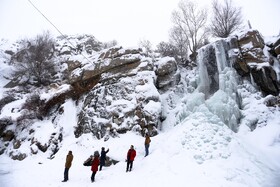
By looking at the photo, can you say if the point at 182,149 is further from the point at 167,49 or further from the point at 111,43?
the point at 111,43

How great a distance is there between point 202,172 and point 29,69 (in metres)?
21.8

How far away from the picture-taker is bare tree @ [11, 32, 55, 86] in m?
22.7

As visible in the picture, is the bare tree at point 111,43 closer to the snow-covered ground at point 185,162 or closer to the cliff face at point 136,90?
the cliff face at point 136,90

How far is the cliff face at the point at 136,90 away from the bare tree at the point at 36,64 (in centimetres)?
340

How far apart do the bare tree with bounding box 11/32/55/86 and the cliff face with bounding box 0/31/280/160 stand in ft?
11.2

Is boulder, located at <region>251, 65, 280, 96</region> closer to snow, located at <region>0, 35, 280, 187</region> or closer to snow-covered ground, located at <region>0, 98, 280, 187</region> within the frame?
snow, located at <region>0, 35, 280, 187</region>

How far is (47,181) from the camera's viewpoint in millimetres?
9523

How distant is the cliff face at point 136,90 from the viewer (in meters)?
14.0

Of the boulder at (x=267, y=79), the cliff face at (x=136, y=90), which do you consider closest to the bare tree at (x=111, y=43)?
the cliff face at (x=136, y=90)

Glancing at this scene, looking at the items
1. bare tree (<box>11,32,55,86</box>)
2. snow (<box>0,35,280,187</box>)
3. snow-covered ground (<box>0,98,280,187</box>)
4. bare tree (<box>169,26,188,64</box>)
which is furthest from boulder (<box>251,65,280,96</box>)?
bare tree (<box>11,32,55,86</box>)

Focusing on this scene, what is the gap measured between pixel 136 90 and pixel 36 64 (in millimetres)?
13770

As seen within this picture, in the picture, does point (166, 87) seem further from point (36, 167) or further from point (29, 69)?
point (29, 69)

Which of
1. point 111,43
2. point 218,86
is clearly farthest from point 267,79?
point 111,43

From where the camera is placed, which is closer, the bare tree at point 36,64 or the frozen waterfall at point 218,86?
the frozen waterfall at point 218,86
